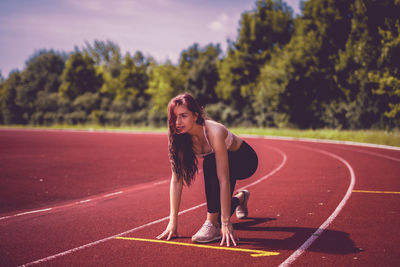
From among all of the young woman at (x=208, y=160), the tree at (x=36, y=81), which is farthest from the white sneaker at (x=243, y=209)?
the tree at (x=36, y=81)

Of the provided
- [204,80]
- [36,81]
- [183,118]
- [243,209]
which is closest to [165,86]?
[204,80]

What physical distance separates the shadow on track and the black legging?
0.56 meters

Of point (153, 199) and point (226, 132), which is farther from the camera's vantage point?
point (153, 199)

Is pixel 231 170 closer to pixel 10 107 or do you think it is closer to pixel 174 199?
pixel 174 199

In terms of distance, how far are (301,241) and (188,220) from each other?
186 centimetres

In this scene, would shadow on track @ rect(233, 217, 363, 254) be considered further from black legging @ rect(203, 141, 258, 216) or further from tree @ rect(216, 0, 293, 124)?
tree @ rect(216, 0, 293, 124)

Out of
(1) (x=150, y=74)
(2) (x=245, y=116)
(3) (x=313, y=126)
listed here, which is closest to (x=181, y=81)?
(1) (x=150, y=74)

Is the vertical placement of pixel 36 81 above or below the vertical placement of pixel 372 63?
above

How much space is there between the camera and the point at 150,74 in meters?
66.4

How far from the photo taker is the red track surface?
411cm

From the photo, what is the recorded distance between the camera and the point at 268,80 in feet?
125

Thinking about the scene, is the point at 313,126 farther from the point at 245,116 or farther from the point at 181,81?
the point at 181,81

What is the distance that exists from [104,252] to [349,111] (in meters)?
32.2

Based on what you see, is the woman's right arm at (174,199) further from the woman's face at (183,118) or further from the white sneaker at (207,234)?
the woman's face at (183,118)
